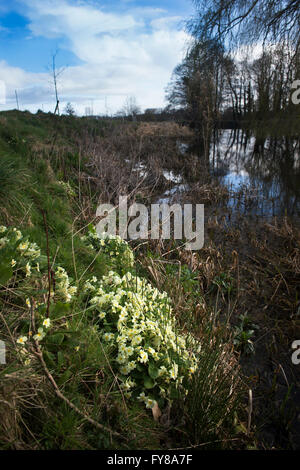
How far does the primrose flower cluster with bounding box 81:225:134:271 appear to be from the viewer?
3637 mm

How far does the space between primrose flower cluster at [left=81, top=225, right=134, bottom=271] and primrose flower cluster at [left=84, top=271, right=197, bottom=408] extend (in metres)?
1.01

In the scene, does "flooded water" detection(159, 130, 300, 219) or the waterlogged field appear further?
"flooded water" detection(159, 130, 300, 219)

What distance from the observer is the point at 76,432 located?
1680mm

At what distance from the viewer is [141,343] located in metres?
2.27

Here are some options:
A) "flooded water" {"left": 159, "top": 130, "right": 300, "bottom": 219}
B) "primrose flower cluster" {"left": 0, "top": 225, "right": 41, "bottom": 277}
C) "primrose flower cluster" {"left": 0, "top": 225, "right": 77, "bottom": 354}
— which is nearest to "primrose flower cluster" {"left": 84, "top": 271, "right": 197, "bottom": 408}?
"primrose flower cluster" {"left": 0, "top": 225, "right": 77, "bottom": 354}

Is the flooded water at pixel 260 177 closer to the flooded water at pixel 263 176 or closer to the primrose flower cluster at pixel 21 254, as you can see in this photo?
the flooded water at pixel 263 176

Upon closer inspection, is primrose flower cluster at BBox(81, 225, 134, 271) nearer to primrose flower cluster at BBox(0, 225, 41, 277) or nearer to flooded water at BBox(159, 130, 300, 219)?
primrose flower cluster at BBox(0, 225, 41, 277)

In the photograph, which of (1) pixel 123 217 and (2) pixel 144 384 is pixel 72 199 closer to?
(1) pixel 123 217

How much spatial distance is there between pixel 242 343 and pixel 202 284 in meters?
1.08

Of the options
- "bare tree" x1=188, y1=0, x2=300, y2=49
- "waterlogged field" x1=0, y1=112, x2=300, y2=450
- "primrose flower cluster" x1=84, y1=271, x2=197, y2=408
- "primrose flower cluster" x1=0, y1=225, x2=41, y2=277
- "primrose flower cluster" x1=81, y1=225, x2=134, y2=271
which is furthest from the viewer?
"bare tree" x1=188, y1=0, x2=300, y2=49

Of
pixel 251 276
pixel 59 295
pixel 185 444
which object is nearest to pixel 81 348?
pixel 59 295

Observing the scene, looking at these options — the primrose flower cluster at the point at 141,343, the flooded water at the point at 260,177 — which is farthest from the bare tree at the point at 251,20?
the primrose flower cluster at the point at 141,343

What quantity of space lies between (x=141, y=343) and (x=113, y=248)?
1620mm

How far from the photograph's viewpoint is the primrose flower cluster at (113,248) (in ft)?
11.9
